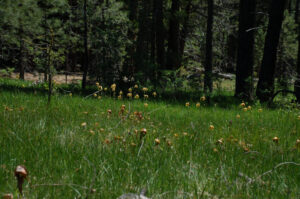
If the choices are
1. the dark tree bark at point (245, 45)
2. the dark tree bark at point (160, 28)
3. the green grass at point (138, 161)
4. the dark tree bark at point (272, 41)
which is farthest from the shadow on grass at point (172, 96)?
the dark tree bark at point (160, 28)

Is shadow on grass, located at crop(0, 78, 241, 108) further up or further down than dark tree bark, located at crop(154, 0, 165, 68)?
further down

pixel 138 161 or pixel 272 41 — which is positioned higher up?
pixel 272 41

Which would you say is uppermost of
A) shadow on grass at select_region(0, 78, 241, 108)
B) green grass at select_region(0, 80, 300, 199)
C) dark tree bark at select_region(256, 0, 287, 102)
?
dark tree bark at select_region(256, 0, 287, 102)

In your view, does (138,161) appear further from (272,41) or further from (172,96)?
(272,41)

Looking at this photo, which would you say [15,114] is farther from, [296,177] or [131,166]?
[296,177]

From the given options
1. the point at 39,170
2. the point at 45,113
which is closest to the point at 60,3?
the point at 45,113

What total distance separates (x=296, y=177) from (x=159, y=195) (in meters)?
1.22

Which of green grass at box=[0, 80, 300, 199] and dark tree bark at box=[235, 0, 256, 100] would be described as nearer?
green grass at box=[0, 80, 300, 199]

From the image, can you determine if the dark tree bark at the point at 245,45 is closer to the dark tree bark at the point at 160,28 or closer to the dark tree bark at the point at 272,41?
the dark tree bark at the point at 272,41

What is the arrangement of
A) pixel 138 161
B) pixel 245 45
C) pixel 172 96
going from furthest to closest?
pixel 245 45, pixel 172 96, pixel 138 161

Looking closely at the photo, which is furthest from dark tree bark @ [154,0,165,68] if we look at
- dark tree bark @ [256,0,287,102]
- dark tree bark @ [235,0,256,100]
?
dark tree bark @ [256,0,287,102]

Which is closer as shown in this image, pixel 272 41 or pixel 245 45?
pixel 272 41

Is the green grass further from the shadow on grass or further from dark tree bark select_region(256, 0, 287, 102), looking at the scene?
dark tree bark select_region(256, 0, 287, 102)

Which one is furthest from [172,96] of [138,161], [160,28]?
[160,28]
